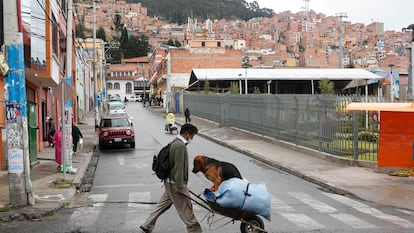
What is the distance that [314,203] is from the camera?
1190 cm

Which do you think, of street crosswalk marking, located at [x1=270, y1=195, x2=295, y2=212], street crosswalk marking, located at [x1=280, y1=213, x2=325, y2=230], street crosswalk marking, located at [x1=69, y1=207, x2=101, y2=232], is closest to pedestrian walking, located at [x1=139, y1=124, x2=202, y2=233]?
street crosswalk marking, located at [x1=69, y1=207, x2=101, y2=232]

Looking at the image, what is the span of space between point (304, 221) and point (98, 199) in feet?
16.4

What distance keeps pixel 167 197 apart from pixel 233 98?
27.6m

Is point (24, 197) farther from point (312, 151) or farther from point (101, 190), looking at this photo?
point (312, 151)

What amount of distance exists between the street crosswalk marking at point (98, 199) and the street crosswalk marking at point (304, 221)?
13.2ft

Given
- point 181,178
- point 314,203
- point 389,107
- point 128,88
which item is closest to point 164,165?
point 181,178

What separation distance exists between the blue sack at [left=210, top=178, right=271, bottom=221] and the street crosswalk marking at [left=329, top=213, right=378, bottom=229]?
7.68ft

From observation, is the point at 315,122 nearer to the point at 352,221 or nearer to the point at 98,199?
the point at 98,199

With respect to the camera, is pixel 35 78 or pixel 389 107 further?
pixel 35 78

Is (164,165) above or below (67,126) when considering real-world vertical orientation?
above

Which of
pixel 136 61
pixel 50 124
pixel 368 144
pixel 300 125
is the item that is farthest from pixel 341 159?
pixel 136 61

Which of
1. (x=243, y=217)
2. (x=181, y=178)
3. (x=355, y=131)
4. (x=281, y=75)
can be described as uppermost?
(x=281, y=75)

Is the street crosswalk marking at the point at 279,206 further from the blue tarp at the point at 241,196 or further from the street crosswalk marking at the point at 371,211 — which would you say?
the blue tarp at the point at 241,196

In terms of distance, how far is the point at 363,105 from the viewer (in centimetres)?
1603
